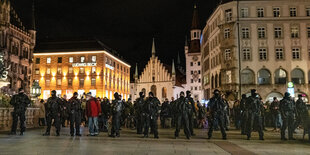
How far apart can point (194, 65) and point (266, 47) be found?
51994 mm

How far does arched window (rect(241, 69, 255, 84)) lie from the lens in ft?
124

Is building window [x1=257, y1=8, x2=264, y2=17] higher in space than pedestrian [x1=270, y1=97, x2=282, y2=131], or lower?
higher

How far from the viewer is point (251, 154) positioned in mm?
8289

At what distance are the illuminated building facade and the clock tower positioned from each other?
30.0 m

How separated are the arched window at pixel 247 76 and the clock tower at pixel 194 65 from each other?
50.4m

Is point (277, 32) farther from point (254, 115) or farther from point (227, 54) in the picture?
point (254, 115)

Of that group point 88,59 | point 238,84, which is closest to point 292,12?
point 238,84

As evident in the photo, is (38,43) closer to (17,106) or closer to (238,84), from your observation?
(238,84)

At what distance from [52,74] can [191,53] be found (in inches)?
1714

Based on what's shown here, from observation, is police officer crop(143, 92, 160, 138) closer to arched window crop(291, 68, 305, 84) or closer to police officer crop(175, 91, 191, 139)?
police officer crop(175, 91, 191, 139)

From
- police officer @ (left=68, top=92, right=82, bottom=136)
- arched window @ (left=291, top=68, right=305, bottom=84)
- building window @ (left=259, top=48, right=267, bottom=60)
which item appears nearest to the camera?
police officer @ (left=68, top=92, right=82, bottom=136)

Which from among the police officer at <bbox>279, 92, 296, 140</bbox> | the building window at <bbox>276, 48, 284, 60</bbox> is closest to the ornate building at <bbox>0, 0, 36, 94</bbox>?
the building window at <bbox>276, 48, 284, 60</bbox>

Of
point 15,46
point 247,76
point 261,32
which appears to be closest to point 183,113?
point 247,76

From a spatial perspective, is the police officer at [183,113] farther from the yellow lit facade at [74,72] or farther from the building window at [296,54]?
the yellow lit facade at [74,72]
